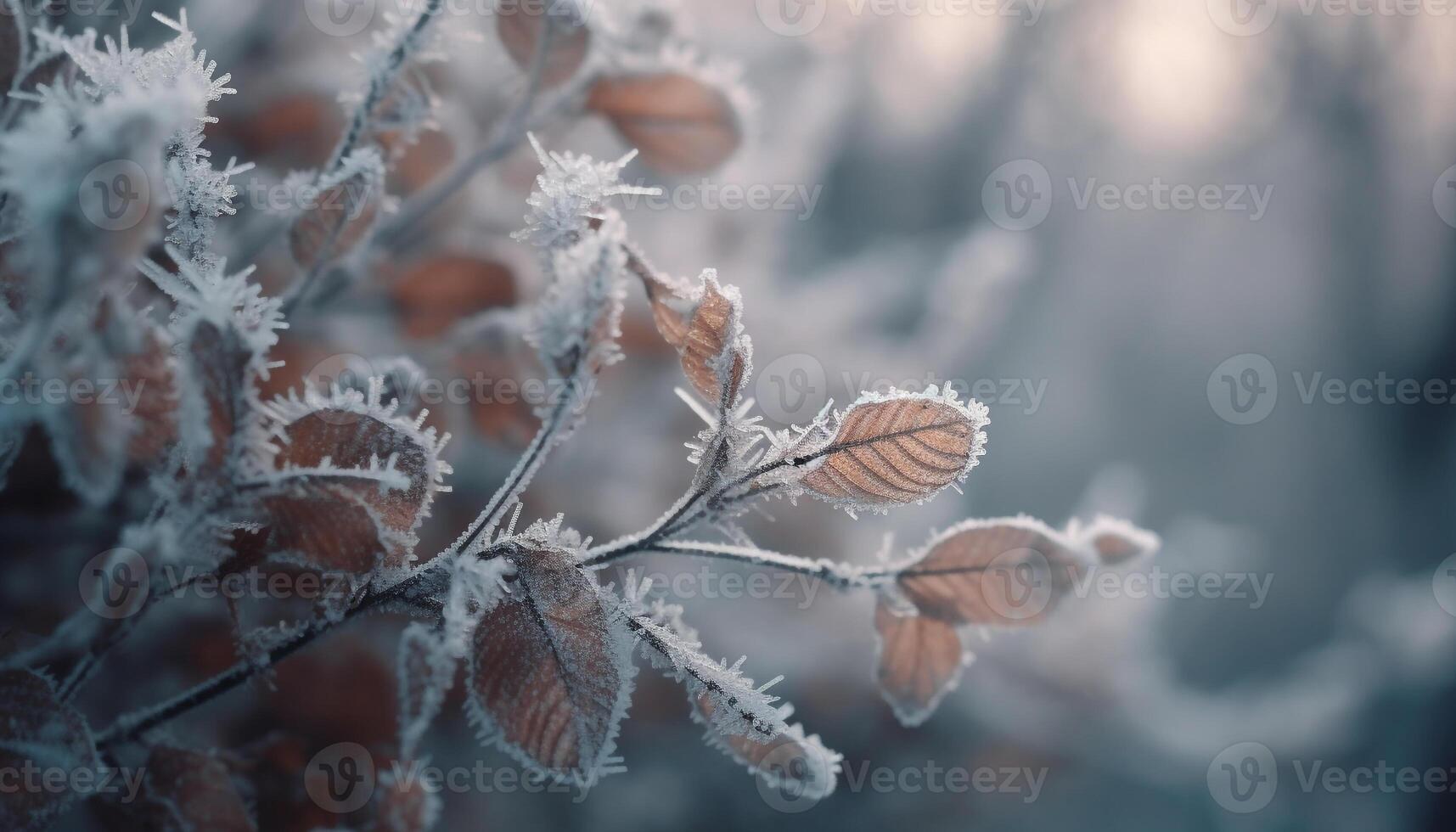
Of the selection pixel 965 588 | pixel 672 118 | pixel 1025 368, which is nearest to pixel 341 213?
pixel 672 118

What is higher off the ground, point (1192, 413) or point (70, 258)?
point (1192, 413)

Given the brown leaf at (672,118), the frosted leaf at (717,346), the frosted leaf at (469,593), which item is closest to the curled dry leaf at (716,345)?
the frosted leaf at (717,346)

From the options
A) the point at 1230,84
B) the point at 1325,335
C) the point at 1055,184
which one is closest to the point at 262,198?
the point at 1055,184

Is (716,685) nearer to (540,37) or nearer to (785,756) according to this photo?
(785,756)

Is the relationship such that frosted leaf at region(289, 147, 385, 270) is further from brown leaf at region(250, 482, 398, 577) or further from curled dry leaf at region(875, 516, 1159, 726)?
curled dry leaf at region(875, 516, 1159, 726)

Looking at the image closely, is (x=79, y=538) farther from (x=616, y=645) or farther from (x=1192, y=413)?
(x=1192, y=413)

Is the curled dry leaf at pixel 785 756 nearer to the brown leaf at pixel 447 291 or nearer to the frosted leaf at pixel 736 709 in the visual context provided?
the frosted leaf at pixel 736 709

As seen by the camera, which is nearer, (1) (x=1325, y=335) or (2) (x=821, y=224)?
(2) (x=821, y=224)
